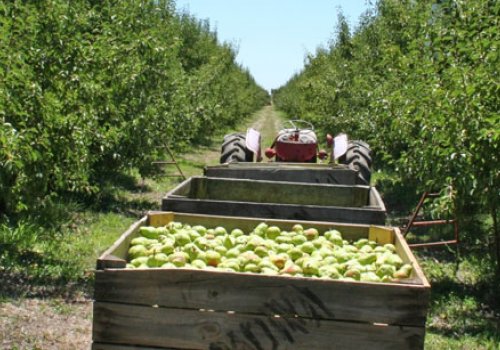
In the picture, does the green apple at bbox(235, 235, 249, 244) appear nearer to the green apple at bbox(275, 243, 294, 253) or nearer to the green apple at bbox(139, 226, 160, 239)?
the green apple at bbox(275, 243, 294, 253)

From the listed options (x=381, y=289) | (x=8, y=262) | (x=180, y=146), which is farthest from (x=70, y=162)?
(x=180, y=146)

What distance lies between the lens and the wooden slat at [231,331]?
3018mm

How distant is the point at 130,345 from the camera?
3.11 metres

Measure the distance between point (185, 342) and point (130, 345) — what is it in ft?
0.77

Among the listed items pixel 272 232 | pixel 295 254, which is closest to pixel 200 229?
pixel 272 232

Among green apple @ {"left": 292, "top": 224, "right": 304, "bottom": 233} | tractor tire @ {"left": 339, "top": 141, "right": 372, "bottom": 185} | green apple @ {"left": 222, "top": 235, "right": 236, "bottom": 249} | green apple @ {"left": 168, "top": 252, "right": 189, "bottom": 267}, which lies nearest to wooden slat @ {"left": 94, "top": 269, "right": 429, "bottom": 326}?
green apple @ {"left": 168, "top": 252, "right": 189, "bottom": 267}

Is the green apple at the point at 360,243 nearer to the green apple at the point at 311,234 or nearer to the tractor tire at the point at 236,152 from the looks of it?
the green apple at the point at 311,234

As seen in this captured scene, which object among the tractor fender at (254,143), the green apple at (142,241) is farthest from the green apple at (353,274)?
the tractor fender at (254,143)

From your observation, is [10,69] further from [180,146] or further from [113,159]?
[180,146]

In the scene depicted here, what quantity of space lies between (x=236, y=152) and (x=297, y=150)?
1050mm

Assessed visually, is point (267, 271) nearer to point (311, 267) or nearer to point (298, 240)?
point (311, 267)

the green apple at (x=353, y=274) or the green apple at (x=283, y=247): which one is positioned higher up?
the green apple at (x=283, y=247)

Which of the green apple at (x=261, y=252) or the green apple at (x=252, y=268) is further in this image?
the green apple at (x=261, y=252)

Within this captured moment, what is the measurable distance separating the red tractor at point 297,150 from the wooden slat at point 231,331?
23.7 ft
